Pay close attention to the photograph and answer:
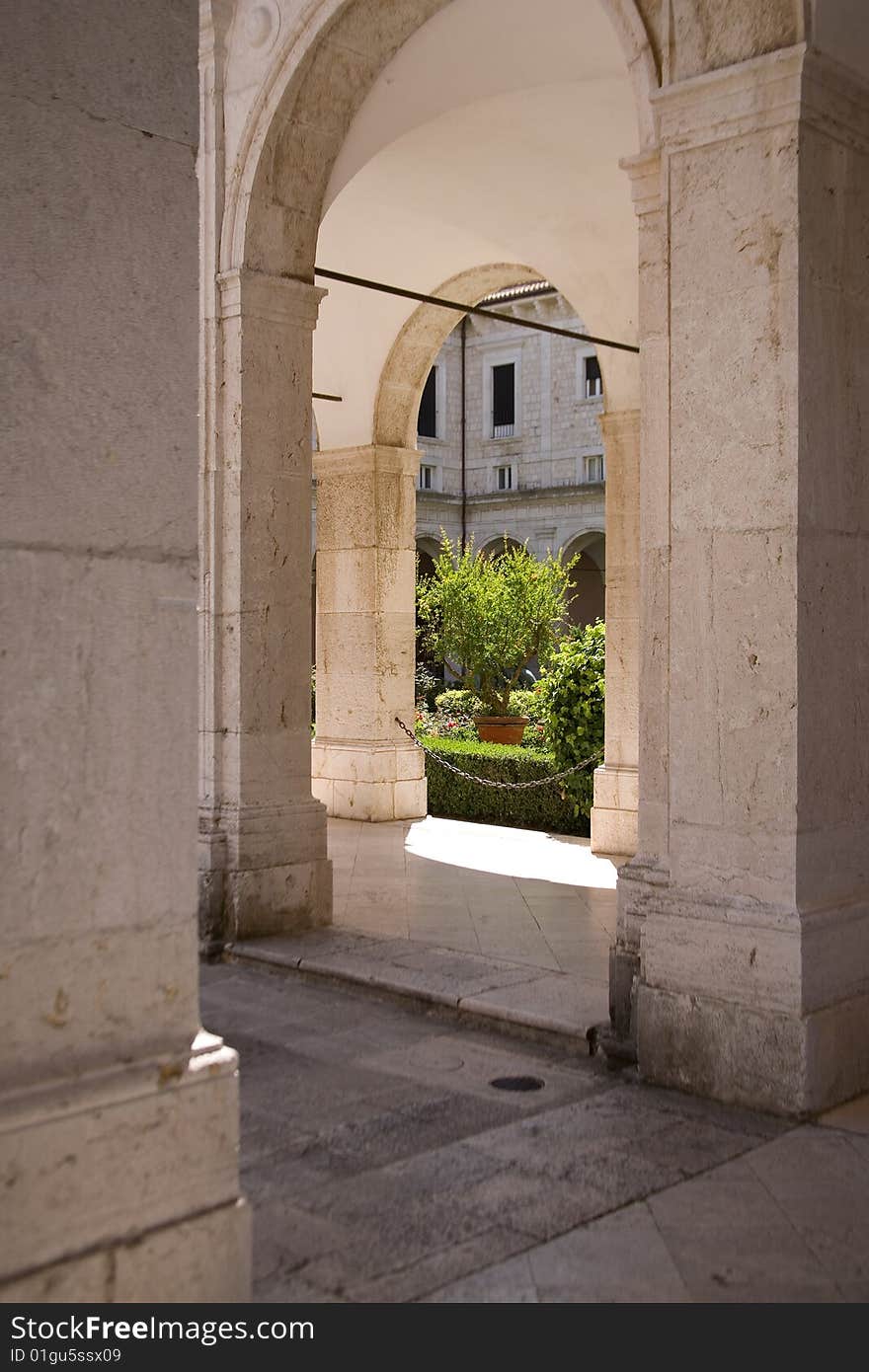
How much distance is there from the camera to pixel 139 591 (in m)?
2.50

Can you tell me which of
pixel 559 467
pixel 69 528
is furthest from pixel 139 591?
pixel 559 467

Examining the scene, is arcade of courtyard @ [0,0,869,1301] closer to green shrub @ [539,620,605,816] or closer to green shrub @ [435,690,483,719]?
green shrub @ [539,620,605,816]

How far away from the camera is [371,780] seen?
1112 cm

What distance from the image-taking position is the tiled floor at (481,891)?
256 inches

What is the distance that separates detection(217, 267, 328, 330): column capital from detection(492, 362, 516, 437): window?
77.3ft

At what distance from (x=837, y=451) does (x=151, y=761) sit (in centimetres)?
281

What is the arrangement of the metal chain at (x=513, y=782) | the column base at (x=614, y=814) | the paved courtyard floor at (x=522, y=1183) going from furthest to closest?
1. the metal chain at (x=513, y=782)
2. the column base at (x=614, y=814)
3. the paved courtyard floor at (x=522, y=1183)

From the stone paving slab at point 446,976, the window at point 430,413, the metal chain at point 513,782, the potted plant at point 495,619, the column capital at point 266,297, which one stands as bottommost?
the stone paving slab at point 446,976

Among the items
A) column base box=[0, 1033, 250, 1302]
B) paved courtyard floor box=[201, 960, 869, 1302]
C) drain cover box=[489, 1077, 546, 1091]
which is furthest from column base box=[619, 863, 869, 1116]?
column base box=[0, 1033, 250, 1302]

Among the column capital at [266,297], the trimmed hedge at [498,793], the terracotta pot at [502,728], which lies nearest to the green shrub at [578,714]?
the trimmed hedge at [498,793]

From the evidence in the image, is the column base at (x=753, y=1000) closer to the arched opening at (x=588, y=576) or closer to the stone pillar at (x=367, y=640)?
the stone pillar at (x=367, y=640)

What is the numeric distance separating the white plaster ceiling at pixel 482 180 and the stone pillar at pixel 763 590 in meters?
2.80

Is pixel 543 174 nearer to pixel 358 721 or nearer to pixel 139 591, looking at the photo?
pixel 358 721

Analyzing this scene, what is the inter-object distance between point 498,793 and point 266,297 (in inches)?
233
